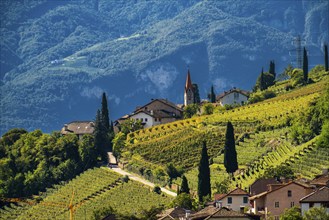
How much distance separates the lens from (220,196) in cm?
8962

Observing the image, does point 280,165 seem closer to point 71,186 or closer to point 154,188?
point 154,188

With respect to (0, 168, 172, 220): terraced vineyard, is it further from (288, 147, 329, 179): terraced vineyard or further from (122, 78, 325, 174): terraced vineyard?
(288, 147, 329, 179): terraced vineyard

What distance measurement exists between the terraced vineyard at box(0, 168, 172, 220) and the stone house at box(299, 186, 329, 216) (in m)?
29.6

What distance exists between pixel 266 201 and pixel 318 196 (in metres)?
6.77

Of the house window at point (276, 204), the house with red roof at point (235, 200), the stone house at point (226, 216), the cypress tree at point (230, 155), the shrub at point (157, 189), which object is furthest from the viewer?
the shrub at point (157, 189)

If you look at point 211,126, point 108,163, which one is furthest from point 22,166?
point 211,126

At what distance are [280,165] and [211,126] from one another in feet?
113

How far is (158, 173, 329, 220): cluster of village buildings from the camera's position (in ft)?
244

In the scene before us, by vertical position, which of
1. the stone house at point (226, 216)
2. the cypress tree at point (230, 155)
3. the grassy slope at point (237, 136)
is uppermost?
the grassy slope at point (237, 136)

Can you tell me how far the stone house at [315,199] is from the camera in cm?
7419

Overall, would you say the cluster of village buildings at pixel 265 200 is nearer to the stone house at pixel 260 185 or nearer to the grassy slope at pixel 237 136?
the stone house at pixel 260 185

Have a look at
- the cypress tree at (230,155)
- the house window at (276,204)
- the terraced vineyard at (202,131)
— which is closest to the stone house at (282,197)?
the house window at (276,204)

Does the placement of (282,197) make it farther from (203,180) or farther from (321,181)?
(203,180)

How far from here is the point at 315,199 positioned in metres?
74.7
